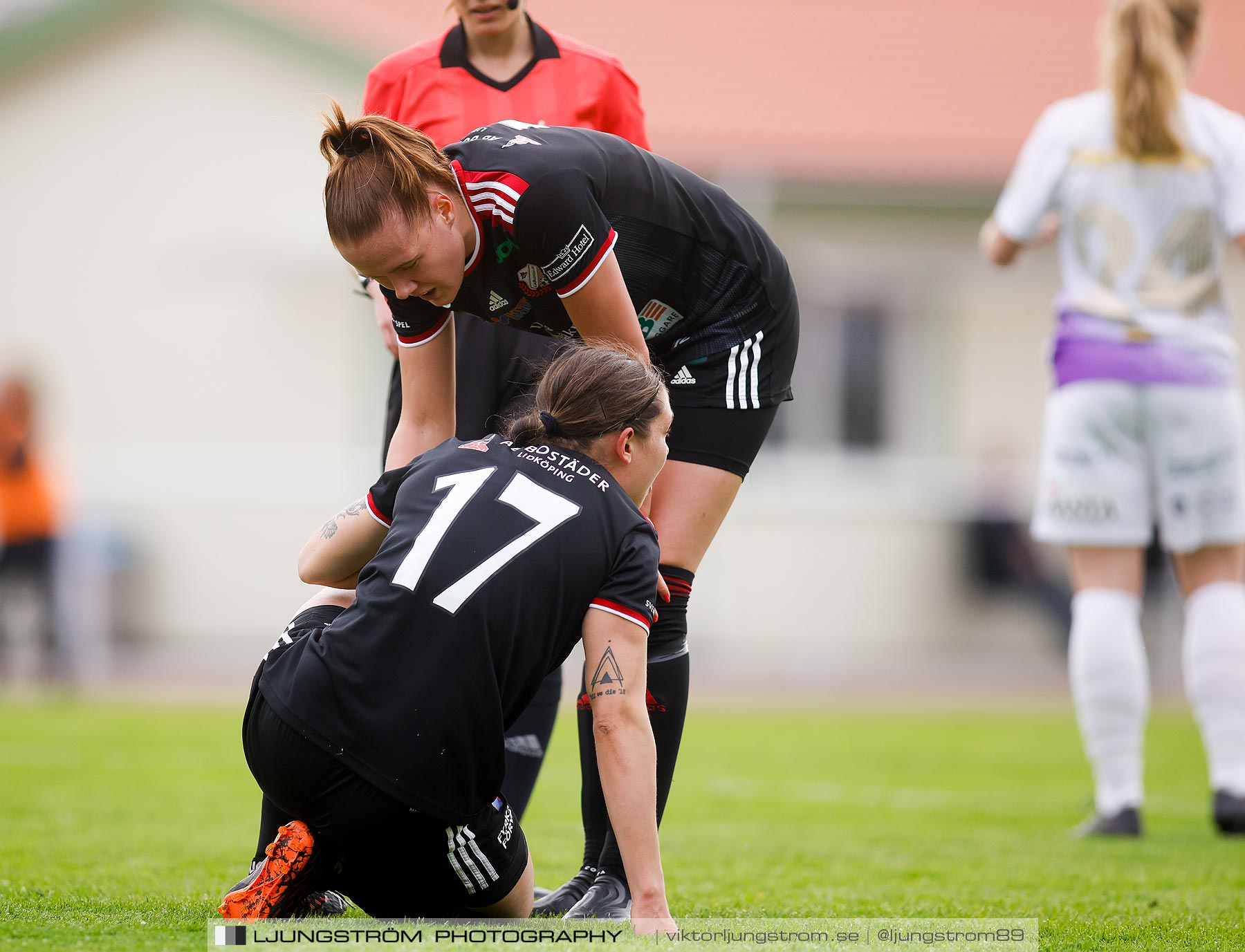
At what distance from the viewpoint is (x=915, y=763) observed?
7316mm

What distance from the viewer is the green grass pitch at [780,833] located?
10.4 feet

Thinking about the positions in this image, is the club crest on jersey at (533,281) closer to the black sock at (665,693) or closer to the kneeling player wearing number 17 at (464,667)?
the kneeling player wearing number 17 at (464,667)

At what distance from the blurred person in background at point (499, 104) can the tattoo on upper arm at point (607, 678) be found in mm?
1043

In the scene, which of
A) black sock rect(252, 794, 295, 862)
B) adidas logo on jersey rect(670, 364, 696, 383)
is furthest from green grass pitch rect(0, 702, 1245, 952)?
adidas logo on jersey rect(670, 364, 696, 383)

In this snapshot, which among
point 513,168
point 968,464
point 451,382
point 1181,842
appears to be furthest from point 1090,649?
point 968,464

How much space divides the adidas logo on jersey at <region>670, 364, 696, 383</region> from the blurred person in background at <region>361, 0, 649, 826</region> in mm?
413

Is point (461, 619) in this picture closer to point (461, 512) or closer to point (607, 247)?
point (461, 512)

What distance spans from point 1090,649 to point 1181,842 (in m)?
0.62

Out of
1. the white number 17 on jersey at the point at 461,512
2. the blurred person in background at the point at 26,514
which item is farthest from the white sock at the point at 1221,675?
the blurred person in background at the point at 26,514

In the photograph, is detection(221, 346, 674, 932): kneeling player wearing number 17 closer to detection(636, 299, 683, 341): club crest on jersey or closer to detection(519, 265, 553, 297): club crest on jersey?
detection(519, 265, 553, 297): club crest on jersey

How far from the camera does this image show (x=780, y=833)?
16.1 ft

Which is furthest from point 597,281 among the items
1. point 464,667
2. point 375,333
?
point 375,333

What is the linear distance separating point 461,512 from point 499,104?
142 centimetres

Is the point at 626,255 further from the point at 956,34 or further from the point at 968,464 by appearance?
the point at 956,34
